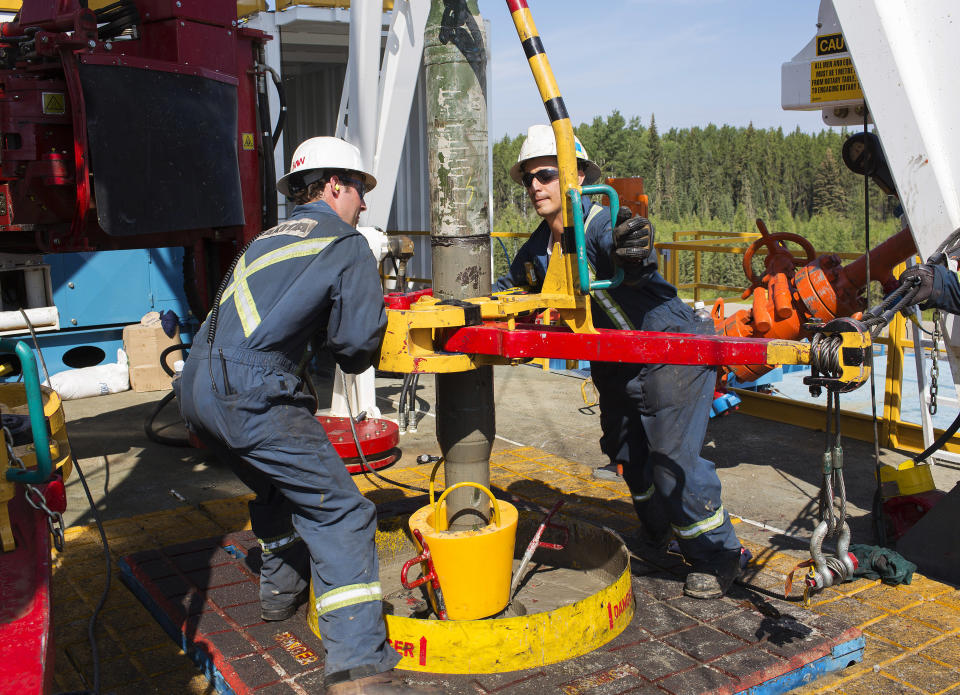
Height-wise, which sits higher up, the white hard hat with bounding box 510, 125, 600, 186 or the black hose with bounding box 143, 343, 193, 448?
the white hard hat with bounding box 510, 125, 600, 186

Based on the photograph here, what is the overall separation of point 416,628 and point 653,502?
1.64 m

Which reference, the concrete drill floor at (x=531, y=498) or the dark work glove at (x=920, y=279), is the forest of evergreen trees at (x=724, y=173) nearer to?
the concrete drill floor at (x=531, y=498)

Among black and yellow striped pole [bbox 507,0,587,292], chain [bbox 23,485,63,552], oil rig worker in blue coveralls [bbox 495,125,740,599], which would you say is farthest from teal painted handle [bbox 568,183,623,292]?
chain [bbox 23,485,63,552]

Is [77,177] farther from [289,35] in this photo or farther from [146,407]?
[289,35]

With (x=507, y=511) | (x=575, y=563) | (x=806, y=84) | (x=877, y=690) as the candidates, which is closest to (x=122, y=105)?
(x=507, y=511)

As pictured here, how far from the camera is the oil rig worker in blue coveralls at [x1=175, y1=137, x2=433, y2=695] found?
3068mm

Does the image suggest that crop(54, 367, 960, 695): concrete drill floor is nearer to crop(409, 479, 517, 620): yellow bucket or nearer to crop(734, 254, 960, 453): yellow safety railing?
crop(734, 254, 960, 453): yellow safety railing

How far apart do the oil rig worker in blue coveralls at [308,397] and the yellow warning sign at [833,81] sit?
3.61 metres

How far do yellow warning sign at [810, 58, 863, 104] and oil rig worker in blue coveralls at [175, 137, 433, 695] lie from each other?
3.61 m

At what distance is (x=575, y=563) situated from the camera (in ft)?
14.2

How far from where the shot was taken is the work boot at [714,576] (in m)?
3.72

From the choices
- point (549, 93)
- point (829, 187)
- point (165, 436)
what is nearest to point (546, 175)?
point (549, 93)

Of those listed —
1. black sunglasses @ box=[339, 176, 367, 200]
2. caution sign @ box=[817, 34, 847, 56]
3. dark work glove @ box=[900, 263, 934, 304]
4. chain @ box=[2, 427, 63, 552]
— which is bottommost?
chain @ box=[2, 427, 63, 552]

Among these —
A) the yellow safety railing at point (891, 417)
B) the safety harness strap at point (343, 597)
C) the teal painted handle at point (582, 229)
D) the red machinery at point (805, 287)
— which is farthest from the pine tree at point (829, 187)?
the safety harness strap at point (343, 597)
